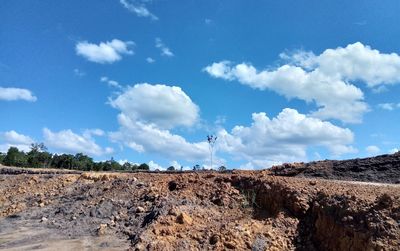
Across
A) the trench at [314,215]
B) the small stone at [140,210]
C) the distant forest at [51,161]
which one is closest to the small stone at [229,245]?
the trench at [314,215]

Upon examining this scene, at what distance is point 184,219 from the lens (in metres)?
10.3

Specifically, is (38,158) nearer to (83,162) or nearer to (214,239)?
(83,162)

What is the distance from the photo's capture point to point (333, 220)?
30.6ft

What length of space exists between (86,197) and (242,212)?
4.65m

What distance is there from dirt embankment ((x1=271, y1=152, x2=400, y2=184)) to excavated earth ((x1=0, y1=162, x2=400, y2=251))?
207 inches

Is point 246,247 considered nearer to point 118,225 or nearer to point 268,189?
point 268,189

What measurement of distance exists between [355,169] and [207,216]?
8.48m

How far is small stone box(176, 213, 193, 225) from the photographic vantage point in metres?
10.3

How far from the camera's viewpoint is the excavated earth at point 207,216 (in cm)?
910

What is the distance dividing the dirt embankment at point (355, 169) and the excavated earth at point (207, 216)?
5.27m

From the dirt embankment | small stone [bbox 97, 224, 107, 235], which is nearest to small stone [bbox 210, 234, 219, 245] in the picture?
small stone [bbox 97, 224, 107, 235]

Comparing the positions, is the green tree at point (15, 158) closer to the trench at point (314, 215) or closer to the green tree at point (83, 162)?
the green tree at point (83, 162)

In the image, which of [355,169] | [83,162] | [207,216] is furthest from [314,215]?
[83,162]

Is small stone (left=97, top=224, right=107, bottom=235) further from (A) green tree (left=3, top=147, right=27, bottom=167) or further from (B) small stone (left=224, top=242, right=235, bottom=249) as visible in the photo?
(A) green tree (left=3, top=147, right=27, bottom=167)
